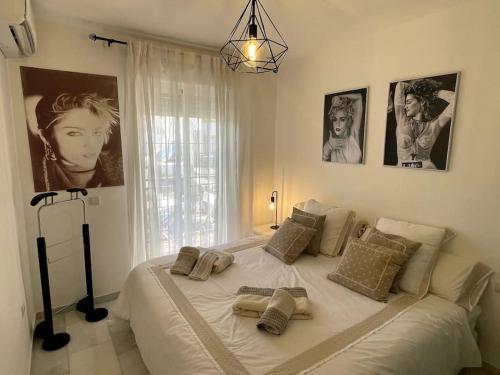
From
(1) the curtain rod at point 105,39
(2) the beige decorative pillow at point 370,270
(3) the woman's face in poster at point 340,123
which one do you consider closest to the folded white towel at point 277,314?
(2) the beige decorative pillow at point 370,270

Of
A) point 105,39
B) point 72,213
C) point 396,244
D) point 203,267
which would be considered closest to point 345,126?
point 396,244

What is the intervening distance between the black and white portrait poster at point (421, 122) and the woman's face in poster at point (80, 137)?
2.66 meters

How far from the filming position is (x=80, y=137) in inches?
98.4

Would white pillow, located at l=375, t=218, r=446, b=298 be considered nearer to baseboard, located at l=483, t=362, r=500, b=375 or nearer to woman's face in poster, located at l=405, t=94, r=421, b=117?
baseboard, located at l=483, t=362, r=500, b=375

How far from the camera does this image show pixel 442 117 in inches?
82.1

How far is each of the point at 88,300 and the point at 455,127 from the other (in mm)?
3397

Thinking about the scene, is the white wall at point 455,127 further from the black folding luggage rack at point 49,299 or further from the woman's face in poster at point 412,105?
the black folding luggage rack at point 49,299

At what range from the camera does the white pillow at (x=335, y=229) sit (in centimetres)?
255

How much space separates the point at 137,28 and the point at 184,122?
94 cm

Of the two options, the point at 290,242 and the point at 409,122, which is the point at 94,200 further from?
the point at 409,122

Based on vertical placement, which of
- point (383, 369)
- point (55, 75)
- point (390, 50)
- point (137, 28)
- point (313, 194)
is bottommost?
point (383, 369)

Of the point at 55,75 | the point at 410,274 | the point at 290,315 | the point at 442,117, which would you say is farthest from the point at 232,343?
the point at 55,75

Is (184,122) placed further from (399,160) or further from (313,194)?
(399,160)

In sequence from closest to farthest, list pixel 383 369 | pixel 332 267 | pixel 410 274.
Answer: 1. pixel 383 369
2. pixel 410 274
3. pixel 332 267
